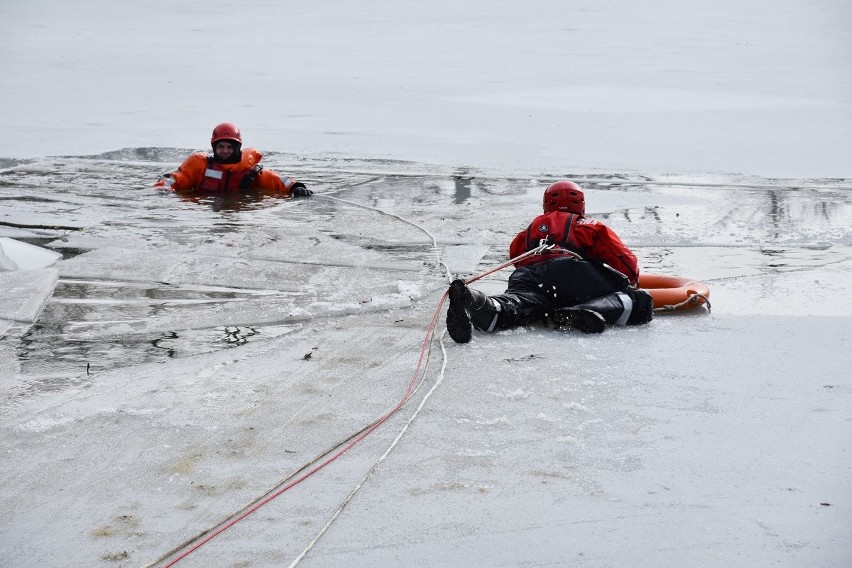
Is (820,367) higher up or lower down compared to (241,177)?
lower down

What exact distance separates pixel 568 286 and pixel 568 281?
0.03 m

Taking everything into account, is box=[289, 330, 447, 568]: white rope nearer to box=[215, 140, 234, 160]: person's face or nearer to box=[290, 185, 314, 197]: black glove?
box=[290, 185, 314, 197]: black glove

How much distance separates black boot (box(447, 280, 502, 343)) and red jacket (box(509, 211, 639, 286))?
2.20ft

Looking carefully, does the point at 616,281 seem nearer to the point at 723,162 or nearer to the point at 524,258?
the point at 524,258

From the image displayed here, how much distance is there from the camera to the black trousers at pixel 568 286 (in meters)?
5.35

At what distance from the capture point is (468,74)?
57.9 feet

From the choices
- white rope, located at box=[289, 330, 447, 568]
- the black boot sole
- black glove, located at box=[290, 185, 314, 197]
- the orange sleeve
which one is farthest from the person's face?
white rope, located at box=[289, 330, 447, 568]

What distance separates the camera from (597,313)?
521 centimetres

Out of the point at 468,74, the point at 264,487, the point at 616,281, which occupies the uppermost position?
the point at 468,74

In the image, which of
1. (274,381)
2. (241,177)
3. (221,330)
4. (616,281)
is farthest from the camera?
(241,177)

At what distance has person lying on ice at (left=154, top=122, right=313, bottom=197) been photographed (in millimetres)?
8836

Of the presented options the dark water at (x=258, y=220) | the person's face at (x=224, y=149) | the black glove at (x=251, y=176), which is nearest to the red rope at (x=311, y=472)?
the dark water at (x=258, y=220)

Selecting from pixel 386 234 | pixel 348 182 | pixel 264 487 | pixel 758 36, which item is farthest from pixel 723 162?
pixel 758 36

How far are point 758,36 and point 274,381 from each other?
21.1 metres
